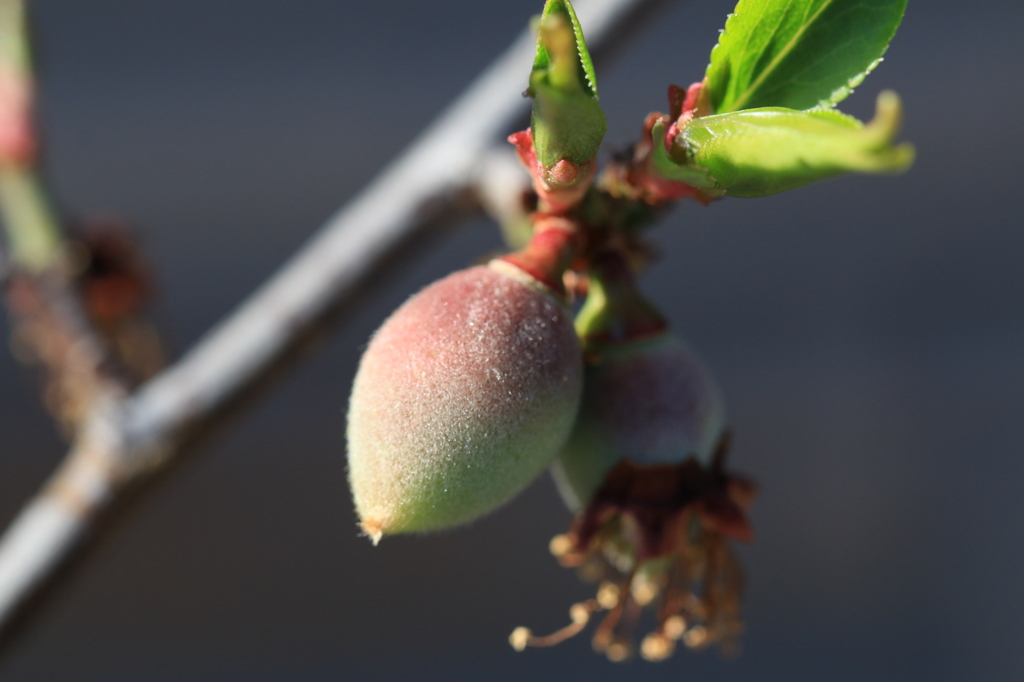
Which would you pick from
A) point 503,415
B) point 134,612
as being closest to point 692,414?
point 503,415

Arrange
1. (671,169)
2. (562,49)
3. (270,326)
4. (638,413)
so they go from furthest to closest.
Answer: (270,326), (638,413), (671,169), (562,49)

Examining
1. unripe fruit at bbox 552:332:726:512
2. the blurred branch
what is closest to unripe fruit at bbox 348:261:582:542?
unripe fruit at bbox 552:332:726:512

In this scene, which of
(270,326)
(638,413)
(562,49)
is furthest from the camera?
(270,326)

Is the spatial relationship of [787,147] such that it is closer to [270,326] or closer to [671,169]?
[671,169]

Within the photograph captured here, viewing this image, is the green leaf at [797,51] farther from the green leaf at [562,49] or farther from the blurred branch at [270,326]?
the blurred branch at [270,326]

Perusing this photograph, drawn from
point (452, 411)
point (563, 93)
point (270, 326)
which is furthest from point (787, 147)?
point (270, 326)

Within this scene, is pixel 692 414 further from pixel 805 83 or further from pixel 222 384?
pixel 222 384
